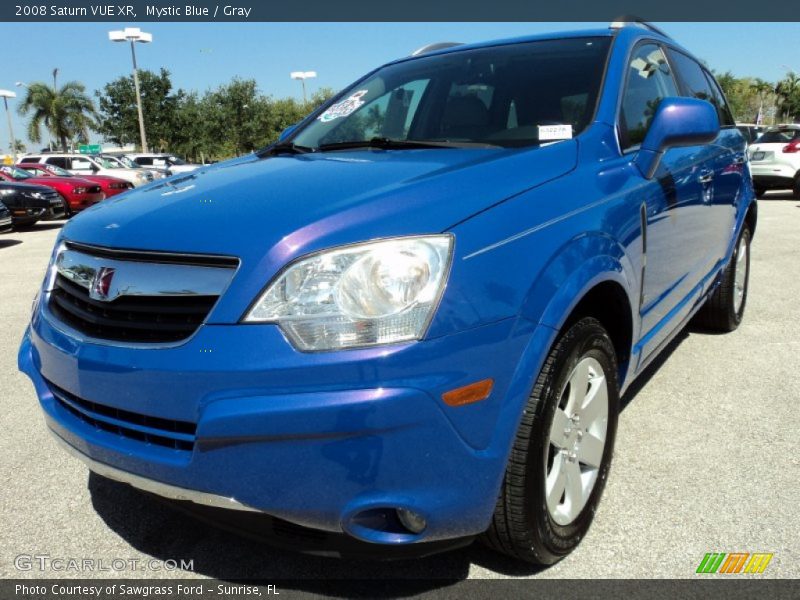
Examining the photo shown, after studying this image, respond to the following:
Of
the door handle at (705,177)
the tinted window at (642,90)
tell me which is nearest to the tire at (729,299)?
the door handle at (705,177)

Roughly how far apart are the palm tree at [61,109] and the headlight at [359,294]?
5447 centimetres

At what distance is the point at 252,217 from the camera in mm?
1850

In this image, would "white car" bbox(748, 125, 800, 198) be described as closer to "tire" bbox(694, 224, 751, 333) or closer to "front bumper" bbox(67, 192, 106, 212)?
"tire" bbox(694, 224, 751, 333)

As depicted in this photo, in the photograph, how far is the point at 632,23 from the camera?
3217 millimetres

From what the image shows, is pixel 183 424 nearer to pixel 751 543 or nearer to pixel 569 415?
pixel 569 415

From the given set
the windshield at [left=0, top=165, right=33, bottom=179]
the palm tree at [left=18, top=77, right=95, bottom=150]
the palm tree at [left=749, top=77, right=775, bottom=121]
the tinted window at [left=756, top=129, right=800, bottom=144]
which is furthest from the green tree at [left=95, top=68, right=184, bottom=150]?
the palm tree at [left=749, top=77, right=775, bottom=121]

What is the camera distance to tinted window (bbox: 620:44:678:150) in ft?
8.98

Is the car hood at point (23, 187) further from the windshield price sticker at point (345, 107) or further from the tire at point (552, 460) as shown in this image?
the tire at point (552, 460)

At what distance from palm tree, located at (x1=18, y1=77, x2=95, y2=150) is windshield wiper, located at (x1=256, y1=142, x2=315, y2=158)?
5282cm

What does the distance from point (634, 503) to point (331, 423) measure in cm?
150

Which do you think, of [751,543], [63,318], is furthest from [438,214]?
[751,543]

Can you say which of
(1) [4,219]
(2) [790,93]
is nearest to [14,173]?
(1) [4,219]

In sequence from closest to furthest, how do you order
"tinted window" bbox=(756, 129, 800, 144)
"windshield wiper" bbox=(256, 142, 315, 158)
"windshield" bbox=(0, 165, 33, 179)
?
"windshield wiper" bbox=(256, 142, 315, 158) < "tinted window" bbox=(756, 129, 800, 144) < "windshield" bbox=(0, 165, 33, 179)

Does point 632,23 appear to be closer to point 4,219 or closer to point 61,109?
point 4,219
